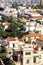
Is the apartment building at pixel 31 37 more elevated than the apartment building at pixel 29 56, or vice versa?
the apartment building at pixel 29 56

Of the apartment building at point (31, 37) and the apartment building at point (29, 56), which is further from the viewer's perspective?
the apartment building at point (31, 37)

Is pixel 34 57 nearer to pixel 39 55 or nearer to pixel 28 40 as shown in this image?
pixel 39 55

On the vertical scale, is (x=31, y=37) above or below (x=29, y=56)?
below

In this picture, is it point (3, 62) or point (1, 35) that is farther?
point (1, 35)

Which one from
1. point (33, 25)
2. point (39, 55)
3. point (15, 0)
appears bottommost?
point (15, 0)

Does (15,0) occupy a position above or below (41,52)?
below

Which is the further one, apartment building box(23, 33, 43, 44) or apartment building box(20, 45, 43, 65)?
apartment building box(23, 33, 43, 44)

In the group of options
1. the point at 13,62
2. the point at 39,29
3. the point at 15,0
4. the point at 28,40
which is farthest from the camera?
the point at 15,0

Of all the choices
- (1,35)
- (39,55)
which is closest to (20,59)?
(39,55)

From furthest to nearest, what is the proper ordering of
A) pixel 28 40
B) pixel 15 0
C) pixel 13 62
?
pixel 15 0 < pixel 28 40 < pixel 13 62

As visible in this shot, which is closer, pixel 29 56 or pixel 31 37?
pixel 29 56

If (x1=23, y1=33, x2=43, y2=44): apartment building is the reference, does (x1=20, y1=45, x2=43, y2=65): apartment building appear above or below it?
above
